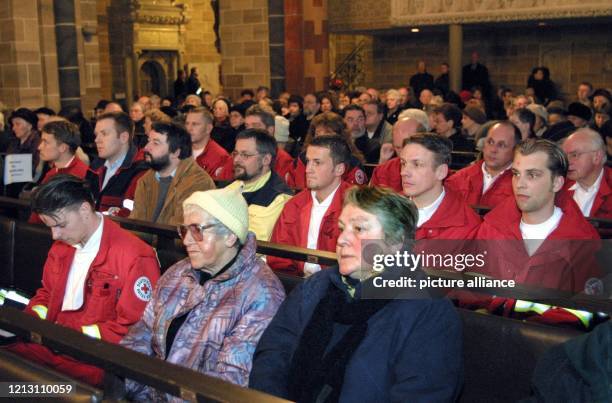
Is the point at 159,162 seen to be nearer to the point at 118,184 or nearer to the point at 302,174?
the point at 118,184

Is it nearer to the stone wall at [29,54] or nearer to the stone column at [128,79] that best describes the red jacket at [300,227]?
the stone wall at [29,54]

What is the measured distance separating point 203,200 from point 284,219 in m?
1.58

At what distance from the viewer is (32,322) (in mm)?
2713

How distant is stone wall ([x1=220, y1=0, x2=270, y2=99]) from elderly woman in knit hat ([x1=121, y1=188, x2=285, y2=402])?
39.3 feet

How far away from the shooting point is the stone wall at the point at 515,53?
17.1m

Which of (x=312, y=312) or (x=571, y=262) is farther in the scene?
(x=571, y=262)

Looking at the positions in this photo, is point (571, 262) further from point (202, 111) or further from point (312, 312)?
point (202, 111)

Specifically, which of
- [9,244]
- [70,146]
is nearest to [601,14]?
[70,146]

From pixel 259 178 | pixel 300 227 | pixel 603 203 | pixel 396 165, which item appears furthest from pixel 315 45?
pixel 300 227

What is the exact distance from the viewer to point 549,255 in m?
3.56

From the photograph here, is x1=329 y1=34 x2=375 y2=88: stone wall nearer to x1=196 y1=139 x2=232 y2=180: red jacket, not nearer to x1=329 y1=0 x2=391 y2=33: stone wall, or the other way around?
x1=329 y1=0 x2=391 y2=33: stone wall

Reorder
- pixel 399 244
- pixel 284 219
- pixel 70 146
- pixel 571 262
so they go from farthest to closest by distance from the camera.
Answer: pixel 70 146 → pixel 284 219 → pixel 571 262 → pixel 399 244

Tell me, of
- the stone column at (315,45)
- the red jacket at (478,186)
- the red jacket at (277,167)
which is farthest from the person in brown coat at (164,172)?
Answer: the stone column at (315,45)

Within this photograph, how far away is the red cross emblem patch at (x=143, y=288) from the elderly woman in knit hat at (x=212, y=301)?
24cm
